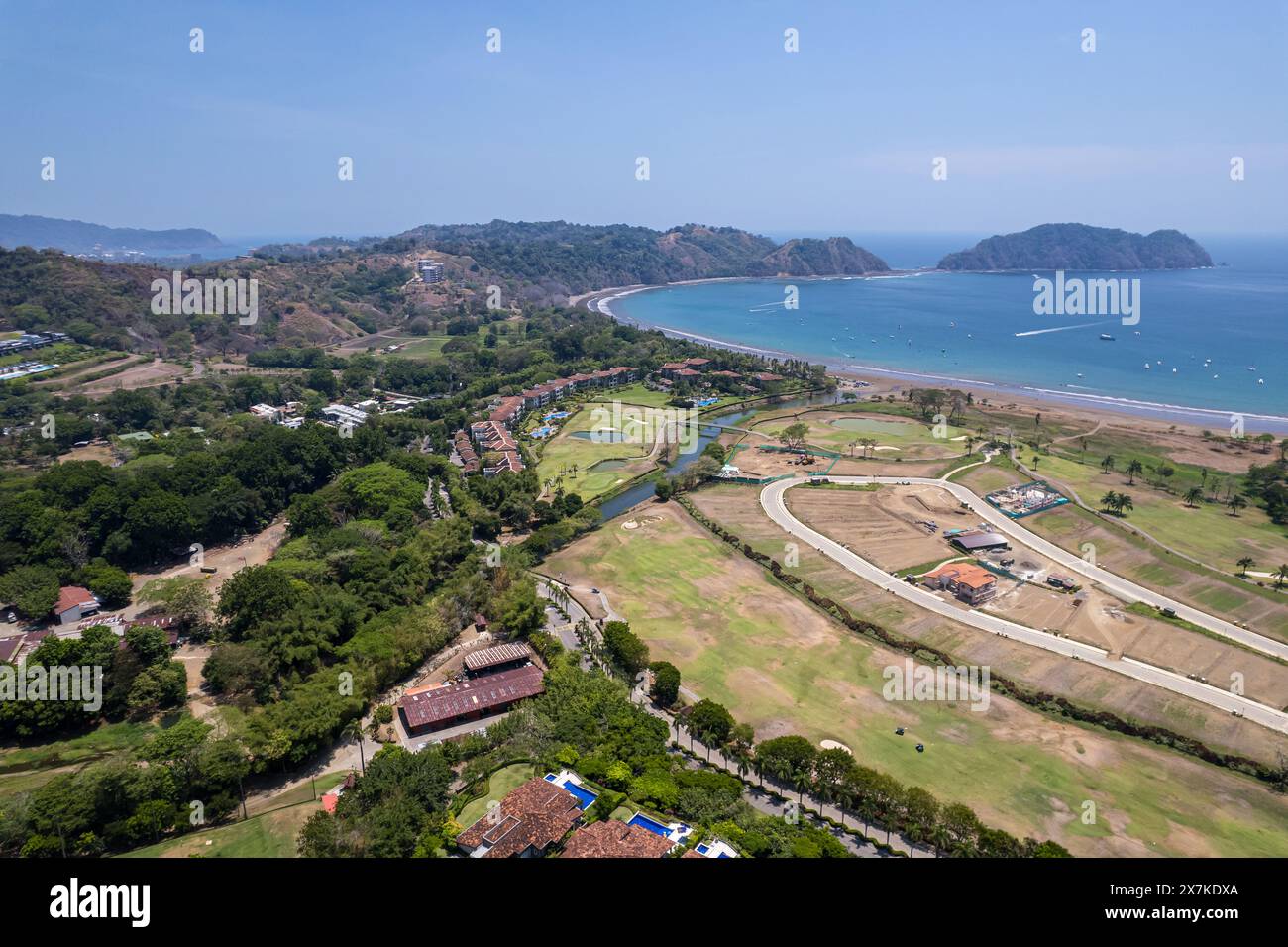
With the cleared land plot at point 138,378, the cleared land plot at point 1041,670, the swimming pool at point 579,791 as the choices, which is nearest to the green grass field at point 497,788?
the swimming pool at point 579,791

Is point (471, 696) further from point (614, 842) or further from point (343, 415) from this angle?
point (343, 415)

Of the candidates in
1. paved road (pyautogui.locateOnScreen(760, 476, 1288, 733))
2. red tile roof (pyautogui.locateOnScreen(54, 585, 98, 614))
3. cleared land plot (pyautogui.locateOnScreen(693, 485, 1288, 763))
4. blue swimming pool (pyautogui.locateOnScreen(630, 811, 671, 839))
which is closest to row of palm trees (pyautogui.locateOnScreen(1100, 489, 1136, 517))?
paved road (pyautogui.locateOnScreen(760, 476, 1288, 733))

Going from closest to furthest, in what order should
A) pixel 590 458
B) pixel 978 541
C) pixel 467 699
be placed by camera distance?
pixel 467 699
pixel 978 541
pixel 590 458

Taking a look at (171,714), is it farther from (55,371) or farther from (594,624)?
(55,371)

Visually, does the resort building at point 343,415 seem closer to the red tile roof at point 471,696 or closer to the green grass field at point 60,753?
the green grass field at point 60,753

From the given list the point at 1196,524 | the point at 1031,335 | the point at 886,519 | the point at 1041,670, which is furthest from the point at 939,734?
the point at 1031,335

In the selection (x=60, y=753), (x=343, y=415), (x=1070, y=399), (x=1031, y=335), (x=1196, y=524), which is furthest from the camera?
(x=1031, y=335)
